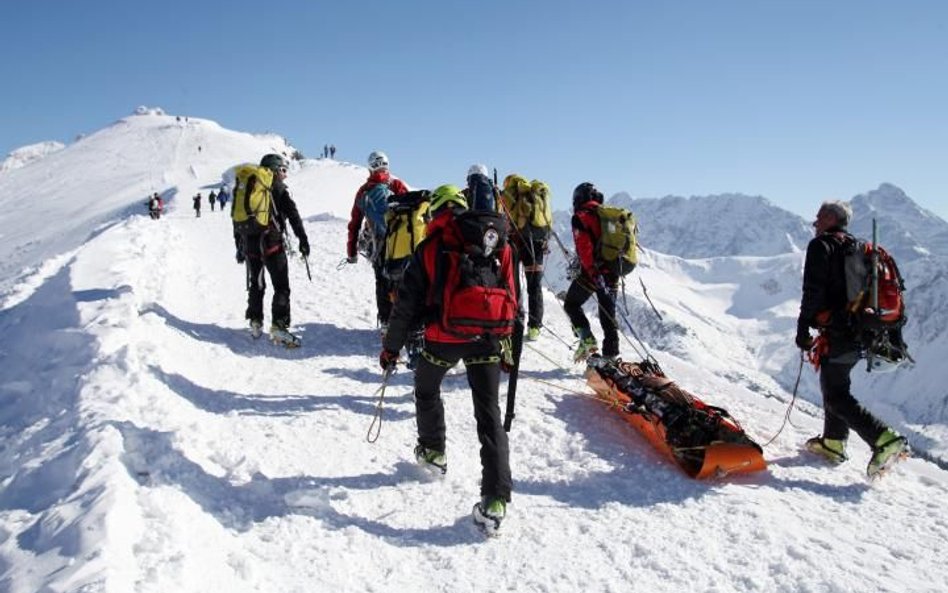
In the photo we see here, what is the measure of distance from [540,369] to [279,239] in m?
4.28

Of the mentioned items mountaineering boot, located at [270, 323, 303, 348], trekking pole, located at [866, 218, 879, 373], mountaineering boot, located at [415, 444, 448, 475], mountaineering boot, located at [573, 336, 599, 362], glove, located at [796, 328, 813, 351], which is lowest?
mountaineering boot, located at [415, 444, 448, 475]

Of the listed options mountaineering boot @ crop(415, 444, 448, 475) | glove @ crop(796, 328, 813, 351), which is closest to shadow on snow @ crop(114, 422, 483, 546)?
mountaineering boot @ crop(415, 444, 448, 475)

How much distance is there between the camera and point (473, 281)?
485 cm

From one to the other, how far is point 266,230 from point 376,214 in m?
1.93

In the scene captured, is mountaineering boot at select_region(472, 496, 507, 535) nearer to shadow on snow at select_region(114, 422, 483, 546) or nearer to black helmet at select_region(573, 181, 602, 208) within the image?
shadow on snow at select_region(114, 422, 483, 546)

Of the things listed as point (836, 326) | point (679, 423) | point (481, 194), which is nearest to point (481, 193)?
point (481, 194)

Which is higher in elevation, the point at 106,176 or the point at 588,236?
the point at 106,176

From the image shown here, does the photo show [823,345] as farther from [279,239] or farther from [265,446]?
[279,239]

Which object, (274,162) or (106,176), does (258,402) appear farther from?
(106,176)

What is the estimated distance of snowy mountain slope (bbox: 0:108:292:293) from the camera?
56.0 meters

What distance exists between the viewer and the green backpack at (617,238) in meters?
8.40

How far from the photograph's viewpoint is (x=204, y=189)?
62594 millimetres

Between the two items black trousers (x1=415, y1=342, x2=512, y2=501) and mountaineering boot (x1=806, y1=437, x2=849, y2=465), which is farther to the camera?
mountaineering boot (x1=806, y1=437, x2=849, y2=465)

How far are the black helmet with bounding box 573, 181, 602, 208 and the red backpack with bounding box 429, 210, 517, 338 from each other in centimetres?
394
